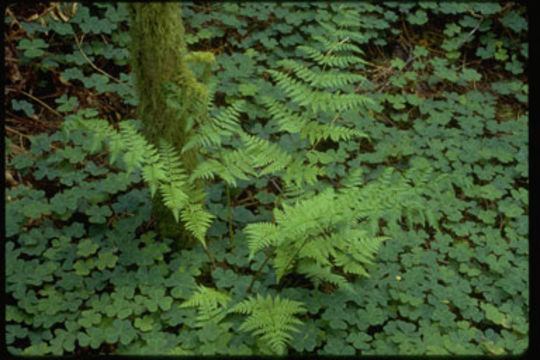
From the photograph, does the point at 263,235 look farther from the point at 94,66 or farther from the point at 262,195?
the point at 94,66

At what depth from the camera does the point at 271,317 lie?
9.39 feet

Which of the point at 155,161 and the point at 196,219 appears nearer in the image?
the point at 155,161

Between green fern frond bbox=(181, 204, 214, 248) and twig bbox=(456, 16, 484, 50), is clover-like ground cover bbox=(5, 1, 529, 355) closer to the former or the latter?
twig bbox=(456, 16, 484, 50)

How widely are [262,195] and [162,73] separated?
4.44ft

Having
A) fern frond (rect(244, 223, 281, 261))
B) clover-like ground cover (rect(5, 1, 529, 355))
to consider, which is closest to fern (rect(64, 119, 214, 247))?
fern frond (rect(244, 223, 281, 261))

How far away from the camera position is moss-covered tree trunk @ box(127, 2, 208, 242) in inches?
109

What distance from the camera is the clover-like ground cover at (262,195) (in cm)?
312

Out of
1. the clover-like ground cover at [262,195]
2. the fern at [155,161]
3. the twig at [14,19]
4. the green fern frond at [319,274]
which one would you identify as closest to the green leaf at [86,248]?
the clover-like ground cover at [262,195]

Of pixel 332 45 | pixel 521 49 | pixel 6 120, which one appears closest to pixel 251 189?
pixel 332 45

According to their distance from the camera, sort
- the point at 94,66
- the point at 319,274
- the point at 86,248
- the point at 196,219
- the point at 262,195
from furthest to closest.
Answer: the point at 94,66 < the point at 262,195 < the point at 86,248 < the point at 319,274 < the point at 196,219

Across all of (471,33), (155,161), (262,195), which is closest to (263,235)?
(155,161)

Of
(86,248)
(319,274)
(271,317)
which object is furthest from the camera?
(86,248)

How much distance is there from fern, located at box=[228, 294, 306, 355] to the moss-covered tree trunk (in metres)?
1.05

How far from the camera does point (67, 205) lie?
356cm
